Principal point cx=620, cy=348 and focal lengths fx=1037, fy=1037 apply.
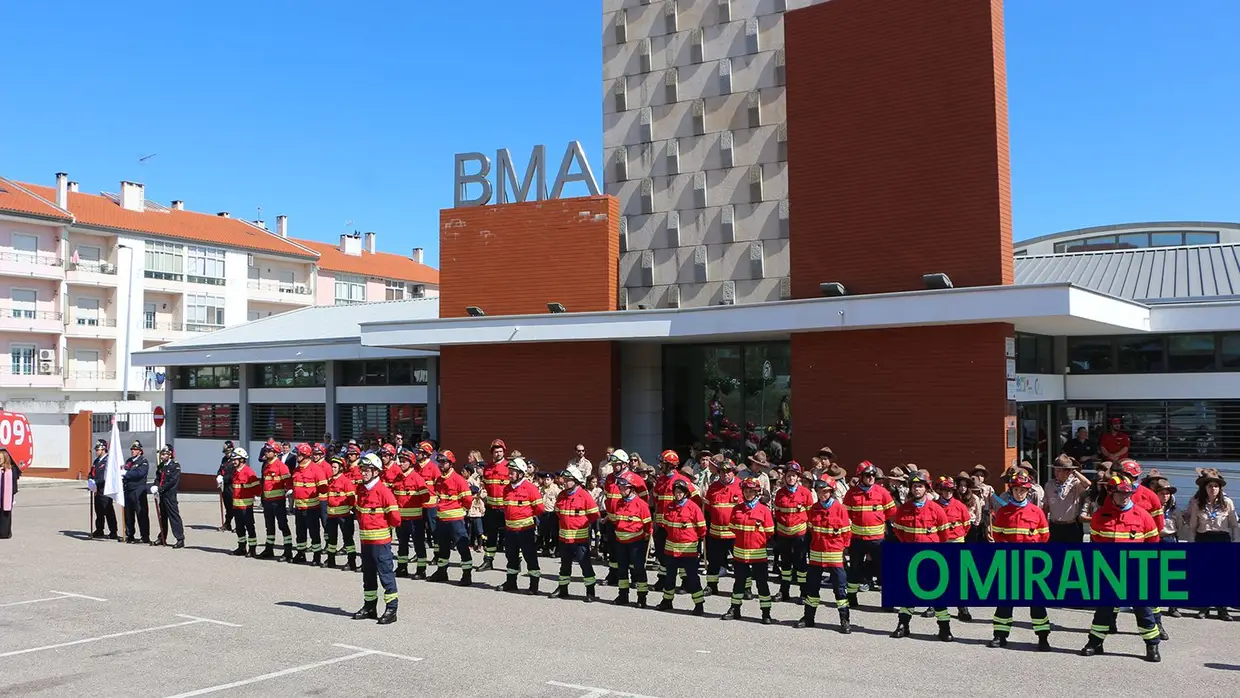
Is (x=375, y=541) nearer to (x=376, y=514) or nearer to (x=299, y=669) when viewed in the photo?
(x=376, y=514)

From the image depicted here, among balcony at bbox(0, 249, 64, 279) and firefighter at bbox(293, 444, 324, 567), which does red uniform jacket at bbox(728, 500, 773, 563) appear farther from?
balcony at bbox(0, 249, 64, 279)

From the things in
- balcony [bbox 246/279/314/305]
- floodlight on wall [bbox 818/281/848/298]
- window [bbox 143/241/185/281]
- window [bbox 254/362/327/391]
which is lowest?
window [bbox 254/362/327/391]

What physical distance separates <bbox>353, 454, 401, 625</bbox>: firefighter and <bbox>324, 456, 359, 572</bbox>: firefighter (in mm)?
2577

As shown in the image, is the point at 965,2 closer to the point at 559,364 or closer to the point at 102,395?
the point at 559,364

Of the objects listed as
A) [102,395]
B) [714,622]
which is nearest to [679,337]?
[714,622]

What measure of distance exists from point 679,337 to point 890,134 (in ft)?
18.3

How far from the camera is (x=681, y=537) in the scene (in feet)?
44.4

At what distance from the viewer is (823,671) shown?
988 cm

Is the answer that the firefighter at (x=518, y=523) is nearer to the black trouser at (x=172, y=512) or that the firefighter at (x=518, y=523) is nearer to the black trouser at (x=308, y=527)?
the black trouser at (x=308, y=527)

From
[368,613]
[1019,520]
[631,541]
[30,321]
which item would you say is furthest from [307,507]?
[30,321]

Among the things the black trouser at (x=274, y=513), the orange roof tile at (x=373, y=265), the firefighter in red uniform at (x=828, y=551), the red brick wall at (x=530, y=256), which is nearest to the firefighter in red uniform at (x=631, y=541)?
the firefighter in red uniform at (x=828, y=551)

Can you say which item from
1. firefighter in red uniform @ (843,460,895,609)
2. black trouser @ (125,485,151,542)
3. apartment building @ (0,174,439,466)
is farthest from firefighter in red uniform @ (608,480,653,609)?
apartment building @ (0,174,439,466)

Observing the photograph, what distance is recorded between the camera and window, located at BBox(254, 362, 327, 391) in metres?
31.3

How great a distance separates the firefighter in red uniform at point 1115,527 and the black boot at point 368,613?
7.94m
